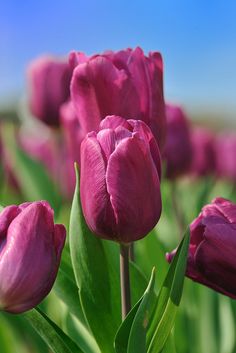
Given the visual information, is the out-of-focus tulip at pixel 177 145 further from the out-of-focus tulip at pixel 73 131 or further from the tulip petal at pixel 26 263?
the tulip petal at pixel 26 263

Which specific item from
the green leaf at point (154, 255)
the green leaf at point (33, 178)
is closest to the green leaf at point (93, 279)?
the green leaf at point (154, 255)

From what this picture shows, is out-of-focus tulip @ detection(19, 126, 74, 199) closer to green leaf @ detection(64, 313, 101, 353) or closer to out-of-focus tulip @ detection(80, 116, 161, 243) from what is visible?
green leaf @ detection(64, 313, 101, 353)

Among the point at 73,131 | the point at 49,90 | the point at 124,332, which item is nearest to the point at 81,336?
the point at 124,332

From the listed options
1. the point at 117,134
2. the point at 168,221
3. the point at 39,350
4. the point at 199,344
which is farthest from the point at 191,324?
the point at 117,134

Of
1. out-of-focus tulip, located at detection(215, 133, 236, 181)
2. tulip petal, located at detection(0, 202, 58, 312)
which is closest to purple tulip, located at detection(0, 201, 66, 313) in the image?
tulip petal, located at detection(0, 202, 58, 312)

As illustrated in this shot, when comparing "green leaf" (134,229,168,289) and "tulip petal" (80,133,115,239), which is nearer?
"tulip petal" (80,133,115,239)
